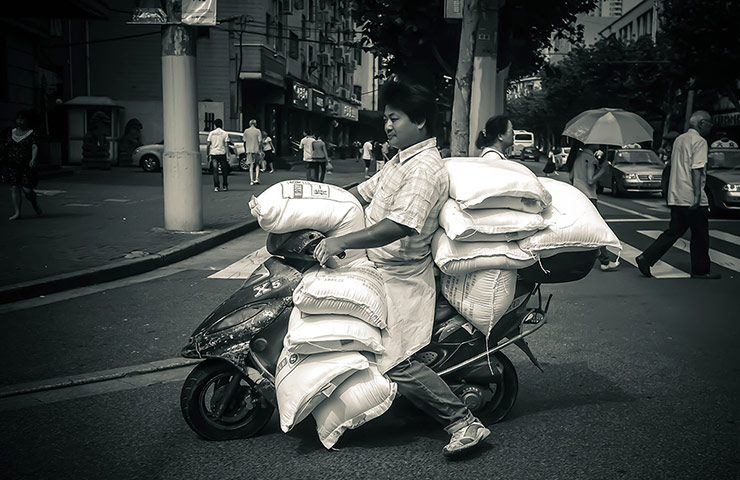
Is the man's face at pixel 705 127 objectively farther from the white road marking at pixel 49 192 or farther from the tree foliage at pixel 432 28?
the white road marking at pixel 49 192

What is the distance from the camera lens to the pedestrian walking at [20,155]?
11.2 meters

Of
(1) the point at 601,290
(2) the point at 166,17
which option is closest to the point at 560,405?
(1) the point at 601,290

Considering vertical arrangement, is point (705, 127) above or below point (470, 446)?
above

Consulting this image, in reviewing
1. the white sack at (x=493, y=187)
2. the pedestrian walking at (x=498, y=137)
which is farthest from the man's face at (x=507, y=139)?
the white sack at (x=493, y=187)

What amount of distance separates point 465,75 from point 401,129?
8335 millimetres

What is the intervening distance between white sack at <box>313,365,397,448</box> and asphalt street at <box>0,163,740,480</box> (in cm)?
15

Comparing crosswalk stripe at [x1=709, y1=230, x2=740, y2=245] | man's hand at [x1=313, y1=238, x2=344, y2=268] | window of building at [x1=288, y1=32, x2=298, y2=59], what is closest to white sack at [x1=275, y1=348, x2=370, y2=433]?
man's hand at [x1=313, y1=238, x2=344, y2=268]

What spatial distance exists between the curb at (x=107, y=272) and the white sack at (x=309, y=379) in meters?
2.51

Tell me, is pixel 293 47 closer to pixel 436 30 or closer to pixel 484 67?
pixel 436 30

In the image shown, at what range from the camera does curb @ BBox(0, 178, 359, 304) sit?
666 cm

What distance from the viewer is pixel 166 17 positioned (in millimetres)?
10312

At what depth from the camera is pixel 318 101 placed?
4541 centimetres

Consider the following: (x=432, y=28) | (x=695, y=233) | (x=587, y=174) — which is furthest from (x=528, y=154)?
(x=695, y=233)

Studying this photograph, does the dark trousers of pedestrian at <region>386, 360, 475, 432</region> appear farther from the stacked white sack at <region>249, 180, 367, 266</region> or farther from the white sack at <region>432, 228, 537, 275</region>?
the stacked white sack at <region>249, 180, 367, 266</region>
